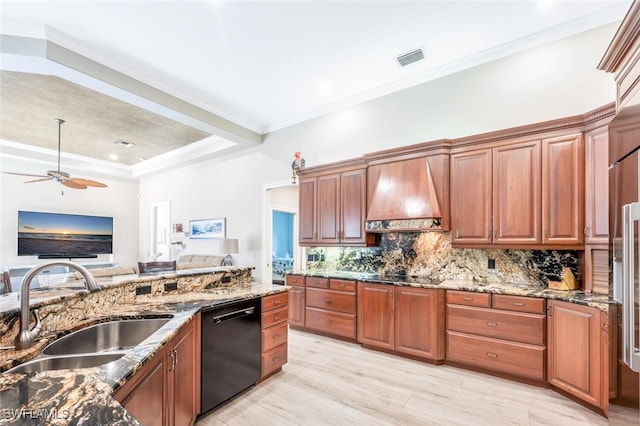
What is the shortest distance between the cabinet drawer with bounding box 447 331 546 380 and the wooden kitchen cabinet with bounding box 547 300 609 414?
103 millimetres

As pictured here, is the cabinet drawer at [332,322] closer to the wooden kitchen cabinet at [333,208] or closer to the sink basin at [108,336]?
the wooden kitchen cabinet at [333,208]

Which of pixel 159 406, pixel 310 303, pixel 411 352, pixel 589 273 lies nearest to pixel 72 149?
pixel 310 303

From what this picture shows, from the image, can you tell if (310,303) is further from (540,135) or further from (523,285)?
(540,135)

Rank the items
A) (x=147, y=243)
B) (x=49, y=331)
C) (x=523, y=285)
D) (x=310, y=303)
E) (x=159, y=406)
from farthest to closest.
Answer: (x=147, y=243) < (x=310, y=303) < (x=523, y=285) < (x=49, y=331) < (x=159, y=406)

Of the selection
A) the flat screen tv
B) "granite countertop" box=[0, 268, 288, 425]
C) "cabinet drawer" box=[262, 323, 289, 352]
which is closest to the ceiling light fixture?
the flat screen tv

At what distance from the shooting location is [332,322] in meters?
3.98

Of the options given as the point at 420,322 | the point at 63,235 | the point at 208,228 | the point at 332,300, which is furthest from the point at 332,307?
the point at 63,235

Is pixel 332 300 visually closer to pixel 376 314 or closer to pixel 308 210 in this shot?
pixel 376 314

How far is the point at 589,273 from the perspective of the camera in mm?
2725

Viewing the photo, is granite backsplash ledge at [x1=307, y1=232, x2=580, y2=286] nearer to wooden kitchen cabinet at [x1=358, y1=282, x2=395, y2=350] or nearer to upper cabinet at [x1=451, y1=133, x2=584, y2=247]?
upper cabinet at [x1=451, y1=133, x2=584, y2=247]

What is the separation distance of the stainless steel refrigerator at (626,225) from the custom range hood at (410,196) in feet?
5.98

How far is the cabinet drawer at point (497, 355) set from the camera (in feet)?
8.86

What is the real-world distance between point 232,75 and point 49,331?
3259 mm

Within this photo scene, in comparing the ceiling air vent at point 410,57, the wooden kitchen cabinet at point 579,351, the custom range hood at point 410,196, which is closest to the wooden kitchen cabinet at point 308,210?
the custom range hood at point 410,196
